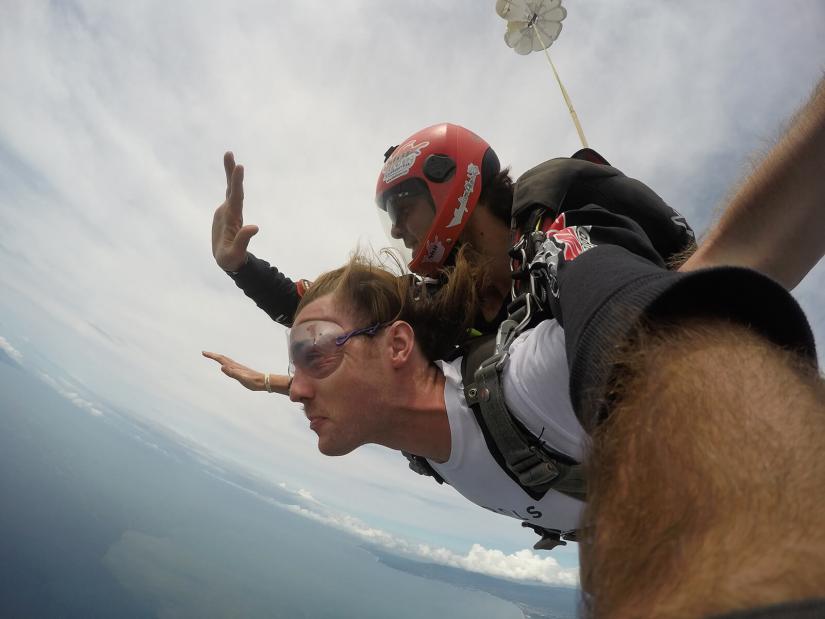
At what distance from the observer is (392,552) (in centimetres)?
19588

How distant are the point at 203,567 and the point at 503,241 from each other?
481 feet

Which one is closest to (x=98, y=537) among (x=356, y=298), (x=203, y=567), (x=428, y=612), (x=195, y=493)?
(x=203, y=567)

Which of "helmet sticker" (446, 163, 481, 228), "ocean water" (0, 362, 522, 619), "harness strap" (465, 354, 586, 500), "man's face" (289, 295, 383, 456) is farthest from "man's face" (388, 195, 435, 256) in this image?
"ocean water" (0, 362, 522, 619)

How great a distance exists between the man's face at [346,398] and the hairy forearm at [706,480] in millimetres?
1396

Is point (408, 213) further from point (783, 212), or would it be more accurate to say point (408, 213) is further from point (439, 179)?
point (783, 212)

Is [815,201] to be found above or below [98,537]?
above

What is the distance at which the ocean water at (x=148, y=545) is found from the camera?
78.9m

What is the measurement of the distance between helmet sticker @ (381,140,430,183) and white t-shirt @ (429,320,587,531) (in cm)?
140

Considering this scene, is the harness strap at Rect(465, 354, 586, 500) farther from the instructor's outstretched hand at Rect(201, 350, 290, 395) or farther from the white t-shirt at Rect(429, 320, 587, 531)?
the instructor's outstretched hand at Rect(201, 350, 290, 395)

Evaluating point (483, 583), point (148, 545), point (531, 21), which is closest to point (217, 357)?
point (531, 21)

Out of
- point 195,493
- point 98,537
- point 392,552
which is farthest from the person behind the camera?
point 392,552

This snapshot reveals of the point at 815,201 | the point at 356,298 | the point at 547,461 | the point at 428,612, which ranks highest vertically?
the point at 815,201

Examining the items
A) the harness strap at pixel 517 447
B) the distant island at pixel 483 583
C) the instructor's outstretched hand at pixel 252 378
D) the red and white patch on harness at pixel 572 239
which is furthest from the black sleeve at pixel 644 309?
the distant island at pixel 483 583

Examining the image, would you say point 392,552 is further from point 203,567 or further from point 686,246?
point 686,246
